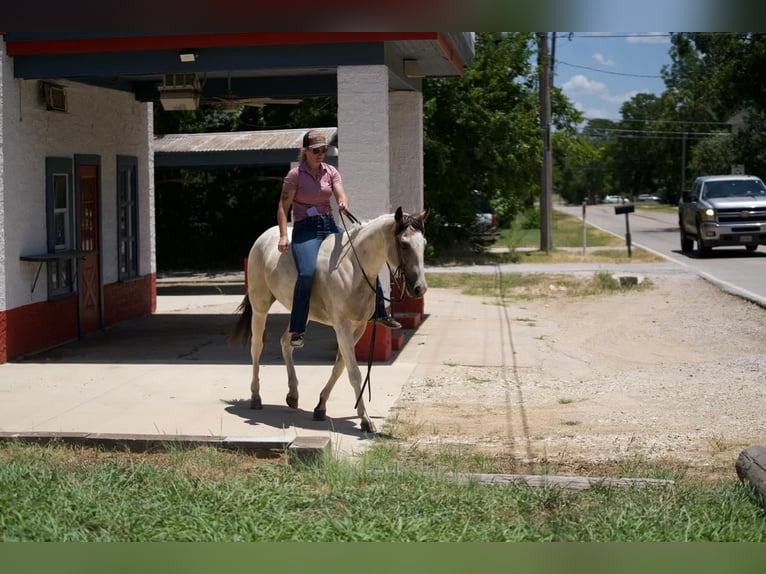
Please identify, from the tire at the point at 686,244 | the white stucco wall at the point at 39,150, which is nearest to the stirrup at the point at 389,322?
the white stucco wall at the point at 39,150

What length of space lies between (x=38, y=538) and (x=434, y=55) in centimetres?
1052

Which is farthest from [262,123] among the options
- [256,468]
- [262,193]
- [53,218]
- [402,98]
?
[256,468]

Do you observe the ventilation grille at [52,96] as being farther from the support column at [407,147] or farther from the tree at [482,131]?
the tree at [482,131]

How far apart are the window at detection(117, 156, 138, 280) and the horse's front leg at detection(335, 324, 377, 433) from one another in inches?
319

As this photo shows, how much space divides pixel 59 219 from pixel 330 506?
9.18 m

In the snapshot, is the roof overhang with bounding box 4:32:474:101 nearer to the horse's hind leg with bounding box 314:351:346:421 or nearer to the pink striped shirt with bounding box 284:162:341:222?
the pink striped shirt with bounding box 284:162:341:222

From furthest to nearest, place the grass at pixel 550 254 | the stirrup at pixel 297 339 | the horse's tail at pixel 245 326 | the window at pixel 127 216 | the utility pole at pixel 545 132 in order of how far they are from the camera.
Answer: the utility pole at pixel 545 132, the grass at pixel 550 254, the window at pixel 127 216, the horse's tail at pixel 245 326, the stirrup at pixel 297 339

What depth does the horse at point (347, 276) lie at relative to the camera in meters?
8.12

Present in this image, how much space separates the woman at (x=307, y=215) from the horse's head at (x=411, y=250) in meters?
0.73

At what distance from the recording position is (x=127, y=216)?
651 inches

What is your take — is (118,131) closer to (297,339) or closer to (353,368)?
(297,339)

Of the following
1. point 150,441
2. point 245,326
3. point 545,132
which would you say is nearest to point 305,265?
point 245,326

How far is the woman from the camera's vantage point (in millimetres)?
8883

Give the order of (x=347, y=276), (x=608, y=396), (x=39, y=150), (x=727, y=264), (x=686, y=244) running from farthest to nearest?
(x=686, y=244) → (x=727, y=264) → (x=39, y=150) → (x=608, y=396) → (x=347, y=276)
